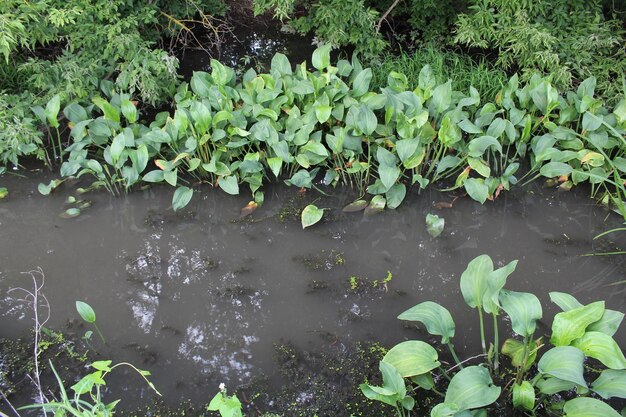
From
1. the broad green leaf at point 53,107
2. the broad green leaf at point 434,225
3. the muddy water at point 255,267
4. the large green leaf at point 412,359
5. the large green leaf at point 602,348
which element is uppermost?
the broad green leaf at point 53,107

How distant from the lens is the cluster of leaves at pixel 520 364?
2.03 m

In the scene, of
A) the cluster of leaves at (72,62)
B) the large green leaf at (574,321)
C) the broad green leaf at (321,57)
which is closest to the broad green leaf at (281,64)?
the broad green leaf at (321,57)

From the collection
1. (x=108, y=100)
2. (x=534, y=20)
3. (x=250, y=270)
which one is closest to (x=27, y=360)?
(x=250, y=270)

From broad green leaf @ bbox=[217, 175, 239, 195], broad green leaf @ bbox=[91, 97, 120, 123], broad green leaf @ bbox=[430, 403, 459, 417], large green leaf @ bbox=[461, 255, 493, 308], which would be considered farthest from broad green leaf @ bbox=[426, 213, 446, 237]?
broad green leaf @ bbox=[91, 97, 120, 123]

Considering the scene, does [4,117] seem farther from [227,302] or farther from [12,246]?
[227,302]

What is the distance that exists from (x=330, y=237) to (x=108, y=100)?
6.19ft

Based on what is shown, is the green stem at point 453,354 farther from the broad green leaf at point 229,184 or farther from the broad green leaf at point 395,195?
the broad green leaf at point 229,184

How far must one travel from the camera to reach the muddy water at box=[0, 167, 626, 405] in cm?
273

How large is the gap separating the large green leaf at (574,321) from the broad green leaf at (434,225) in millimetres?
1144

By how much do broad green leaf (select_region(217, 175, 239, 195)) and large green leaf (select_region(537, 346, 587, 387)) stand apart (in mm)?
1965

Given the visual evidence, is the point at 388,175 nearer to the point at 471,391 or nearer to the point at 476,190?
the point at 476,190

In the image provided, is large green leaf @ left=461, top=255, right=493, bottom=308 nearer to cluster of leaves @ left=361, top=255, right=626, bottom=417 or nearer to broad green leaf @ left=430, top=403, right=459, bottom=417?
cluster of leaves @ left=361, top=255, right=626, bottom=417

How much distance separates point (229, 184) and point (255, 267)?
1.89 feet

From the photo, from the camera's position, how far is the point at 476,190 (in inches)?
129
